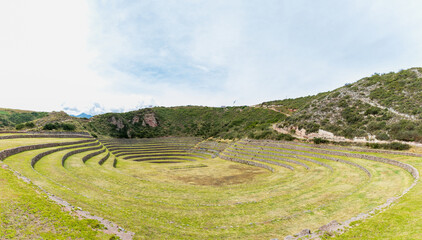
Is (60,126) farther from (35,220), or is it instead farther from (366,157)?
(366,157)

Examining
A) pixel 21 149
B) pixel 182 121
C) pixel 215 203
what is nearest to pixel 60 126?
pixel 21 149

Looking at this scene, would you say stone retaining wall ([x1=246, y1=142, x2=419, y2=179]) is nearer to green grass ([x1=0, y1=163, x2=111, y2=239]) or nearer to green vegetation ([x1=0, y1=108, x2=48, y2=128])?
green grass ([x1=0, y1=163, x2=111, y2=239])

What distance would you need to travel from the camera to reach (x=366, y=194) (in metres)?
14.0

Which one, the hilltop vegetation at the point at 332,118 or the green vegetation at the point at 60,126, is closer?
the hilltop vegetation at the point at 332,118

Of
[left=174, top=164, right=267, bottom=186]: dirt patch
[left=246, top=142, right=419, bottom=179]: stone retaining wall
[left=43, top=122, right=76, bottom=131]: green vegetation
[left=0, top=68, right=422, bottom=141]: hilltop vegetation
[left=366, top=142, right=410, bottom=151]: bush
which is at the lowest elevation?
[left=174, top=164, right=267, bottom=186]: dirt patch

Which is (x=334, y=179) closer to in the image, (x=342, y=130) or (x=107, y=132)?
(x=342, y=130)

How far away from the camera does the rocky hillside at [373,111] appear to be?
29.0 metres

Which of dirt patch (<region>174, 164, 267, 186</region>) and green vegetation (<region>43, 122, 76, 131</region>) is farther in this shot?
green vegetation (<region>43, 122, 76, 131</region>)

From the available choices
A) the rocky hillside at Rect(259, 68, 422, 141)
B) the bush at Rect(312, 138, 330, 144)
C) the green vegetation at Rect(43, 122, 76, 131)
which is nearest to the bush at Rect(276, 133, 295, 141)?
the rocky hillside at Rect(259, 68, 422, 141)

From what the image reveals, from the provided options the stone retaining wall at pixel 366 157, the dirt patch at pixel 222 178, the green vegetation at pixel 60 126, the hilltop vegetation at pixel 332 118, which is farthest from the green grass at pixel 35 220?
the green vegetation at pixel 60 126

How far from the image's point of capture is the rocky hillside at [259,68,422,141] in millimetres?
29039

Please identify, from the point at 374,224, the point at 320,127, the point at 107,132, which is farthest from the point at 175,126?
the point at 374,224

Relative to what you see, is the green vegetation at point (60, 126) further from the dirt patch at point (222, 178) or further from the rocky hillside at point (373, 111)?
the rocky hillside at point (373, 111)

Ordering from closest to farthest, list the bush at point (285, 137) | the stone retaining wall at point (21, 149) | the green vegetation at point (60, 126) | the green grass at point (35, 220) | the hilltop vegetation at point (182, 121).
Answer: the green grass at point (35, 220) → the stone retaining wall at point (21, 149) → the bush at point (285, 137) → the green vegetation at point (60, 126) → the hilltop vegetation at point (182, 121)
